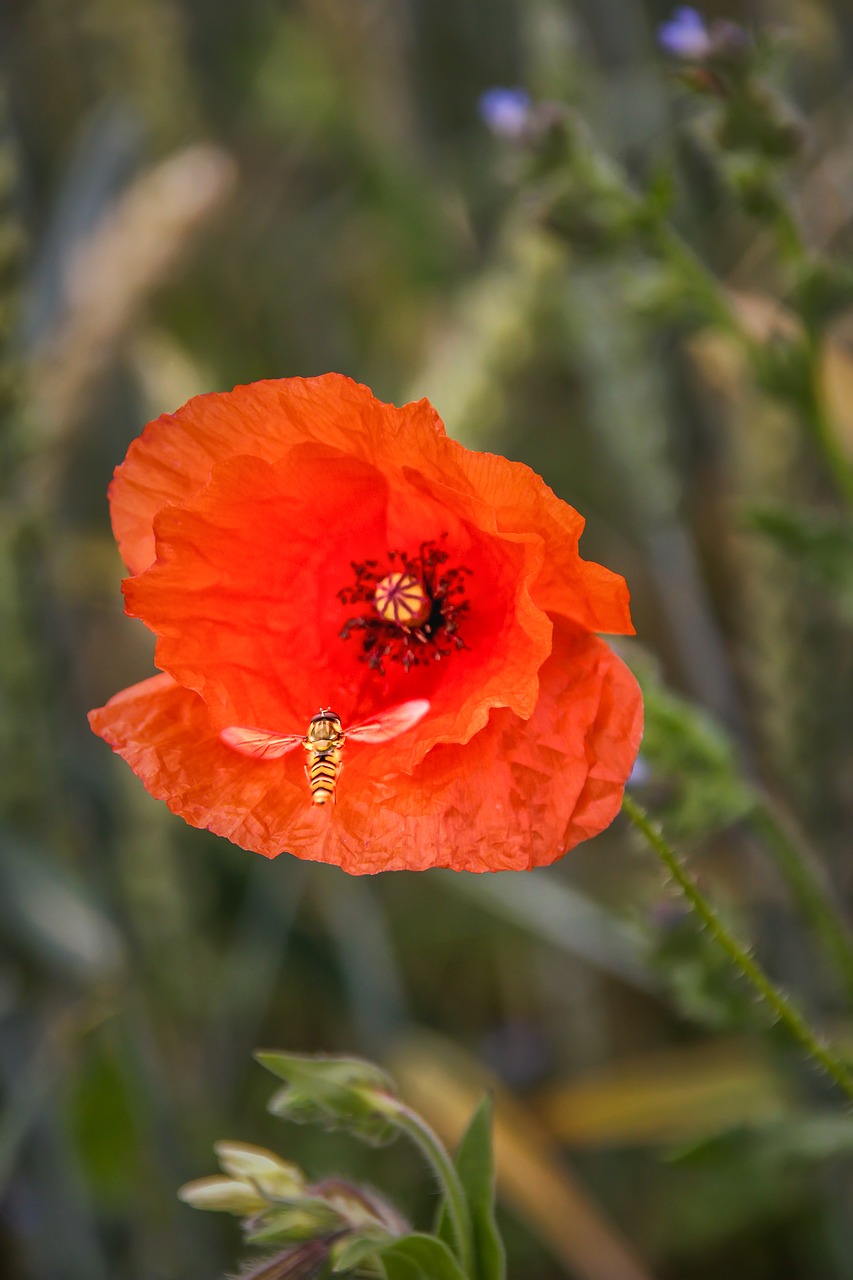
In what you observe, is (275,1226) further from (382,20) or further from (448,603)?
(382,20)

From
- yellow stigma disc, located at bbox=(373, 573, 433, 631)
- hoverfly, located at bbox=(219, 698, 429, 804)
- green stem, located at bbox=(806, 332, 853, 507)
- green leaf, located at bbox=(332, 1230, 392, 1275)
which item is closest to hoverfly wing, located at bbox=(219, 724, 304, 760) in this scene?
hoverfly, located at bbox=(219, 698, 429, 804)

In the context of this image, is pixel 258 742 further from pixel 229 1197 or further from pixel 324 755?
pixel 229 1197

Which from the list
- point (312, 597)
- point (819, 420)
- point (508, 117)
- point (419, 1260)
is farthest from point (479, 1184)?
point (508, 117)

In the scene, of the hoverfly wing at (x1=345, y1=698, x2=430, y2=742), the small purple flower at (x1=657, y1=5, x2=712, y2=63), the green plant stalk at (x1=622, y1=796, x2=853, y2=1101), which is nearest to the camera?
the green plant stalk at (x1=622, y1=796, x2=853, y2=1101)

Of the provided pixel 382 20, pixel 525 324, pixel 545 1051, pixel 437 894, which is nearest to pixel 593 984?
pixel 545 1051

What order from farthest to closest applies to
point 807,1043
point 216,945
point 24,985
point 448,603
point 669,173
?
point 216,945, point 24,985, point 669,173, point 448,603, point 807,1043

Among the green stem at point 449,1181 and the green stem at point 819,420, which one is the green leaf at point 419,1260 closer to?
the green stem at point 449,1181

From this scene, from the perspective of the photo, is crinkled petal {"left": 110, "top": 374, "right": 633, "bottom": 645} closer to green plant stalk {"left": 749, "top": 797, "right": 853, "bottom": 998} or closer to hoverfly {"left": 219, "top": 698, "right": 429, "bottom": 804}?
hoverfly {"left": 219, "top": 698, "right": 429, "bottom": 804}
